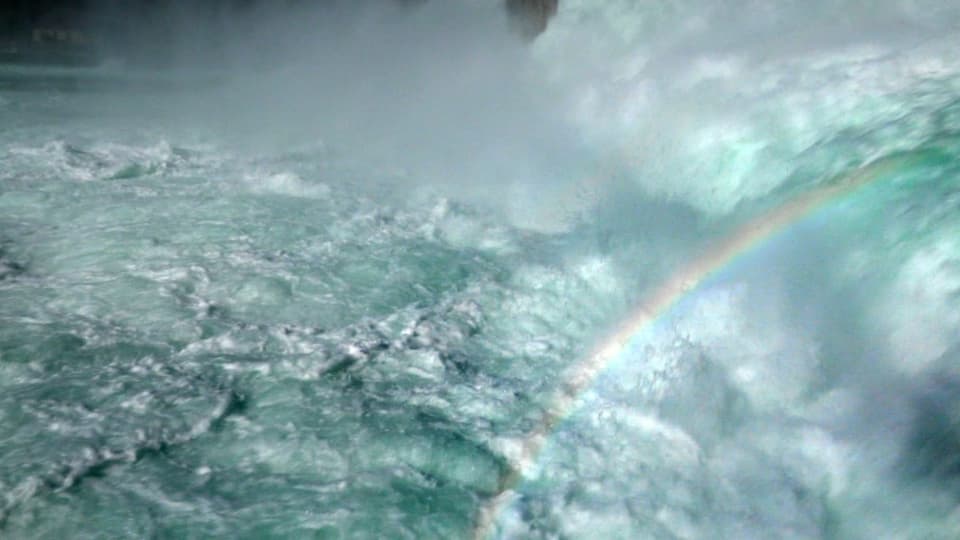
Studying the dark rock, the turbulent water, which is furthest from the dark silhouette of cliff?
the turbulent water

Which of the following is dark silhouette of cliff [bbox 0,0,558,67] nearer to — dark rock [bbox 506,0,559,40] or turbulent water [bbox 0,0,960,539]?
dark rock [bbox 506,0,559,40]

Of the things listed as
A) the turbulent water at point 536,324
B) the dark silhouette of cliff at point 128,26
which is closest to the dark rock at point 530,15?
the dark silhouette of cliff at point 128,26

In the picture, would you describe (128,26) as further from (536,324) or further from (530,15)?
(536,324)

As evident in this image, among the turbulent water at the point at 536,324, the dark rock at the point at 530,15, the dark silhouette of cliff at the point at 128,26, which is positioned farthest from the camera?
the dark silhouette of cliff at the point at 128,26

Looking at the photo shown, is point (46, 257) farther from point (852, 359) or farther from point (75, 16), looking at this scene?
point (75, 16)

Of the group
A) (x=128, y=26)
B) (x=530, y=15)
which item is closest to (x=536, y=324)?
(x=530, y=15)

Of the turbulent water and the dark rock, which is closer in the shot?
the turbulent water

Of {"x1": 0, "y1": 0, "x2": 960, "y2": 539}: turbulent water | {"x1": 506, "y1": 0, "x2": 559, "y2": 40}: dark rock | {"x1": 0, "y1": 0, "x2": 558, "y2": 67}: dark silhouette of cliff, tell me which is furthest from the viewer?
{"x1": 0, "y1": 0, "x2": 558, "y2": 67}: dark silhouette of cliff

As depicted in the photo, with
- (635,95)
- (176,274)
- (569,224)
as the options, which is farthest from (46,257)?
(635,95)

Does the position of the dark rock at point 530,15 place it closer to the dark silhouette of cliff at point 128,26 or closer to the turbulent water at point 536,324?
the dark silhouette of cliff at point 128,26
